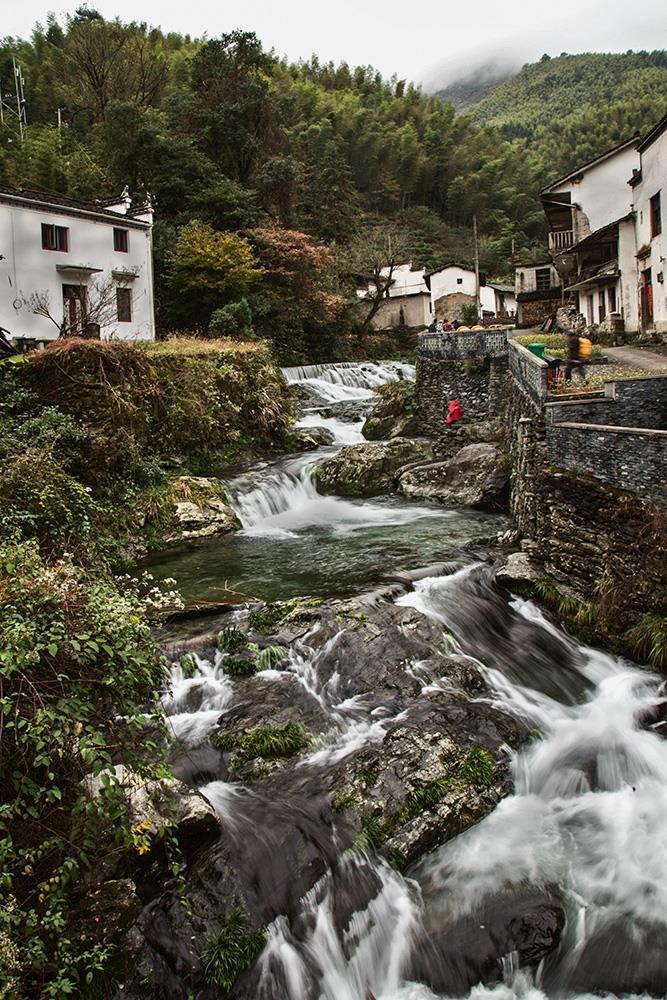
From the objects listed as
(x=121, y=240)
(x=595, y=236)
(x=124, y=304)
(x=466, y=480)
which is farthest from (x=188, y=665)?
(x=595, y=236)

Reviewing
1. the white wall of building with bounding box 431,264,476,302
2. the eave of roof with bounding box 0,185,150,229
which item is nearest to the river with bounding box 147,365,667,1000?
the eave of roof with bounding box 0,185,150,229

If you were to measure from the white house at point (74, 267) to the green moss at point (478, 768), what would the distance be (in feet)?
62.6

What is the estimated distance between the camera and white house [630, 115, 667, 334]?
2334 centimetres

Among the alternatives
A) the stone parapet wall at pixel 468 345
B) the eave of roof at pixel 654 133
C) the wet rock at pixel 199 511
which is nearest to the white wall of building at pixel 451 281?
the eave of roof at pixel 654 133

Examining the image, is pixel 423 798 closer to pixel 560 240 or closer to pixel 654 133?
pixel 654 133

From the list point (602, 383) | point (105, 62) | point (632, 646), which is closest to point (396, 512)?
point (602, 383)

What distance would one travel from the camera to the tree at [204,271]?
94.8ft

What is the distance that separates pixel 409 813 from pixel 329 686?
238 centimetres

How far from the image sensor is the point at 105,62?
46.9 meters

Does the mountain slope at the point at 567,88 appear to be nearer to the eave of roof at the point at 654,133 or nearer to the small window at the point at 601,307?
the small window at the point at 601,307

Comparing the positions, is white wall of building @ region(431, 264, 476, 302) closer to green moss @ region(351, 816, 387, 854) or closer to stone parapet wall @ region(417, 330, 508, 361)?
stone parapet wall @ region(417, 330, 508, 361)

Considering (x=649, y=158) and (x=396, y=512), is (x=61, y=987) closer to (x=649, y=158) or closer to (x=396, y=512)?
(x=396, y=512)

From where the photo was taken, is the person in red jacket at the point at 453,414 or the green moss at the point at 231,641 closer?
the green moss at the point at 231,641

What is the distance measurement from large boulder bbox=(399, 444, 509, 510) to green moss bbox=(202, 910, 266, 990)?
1348cm
